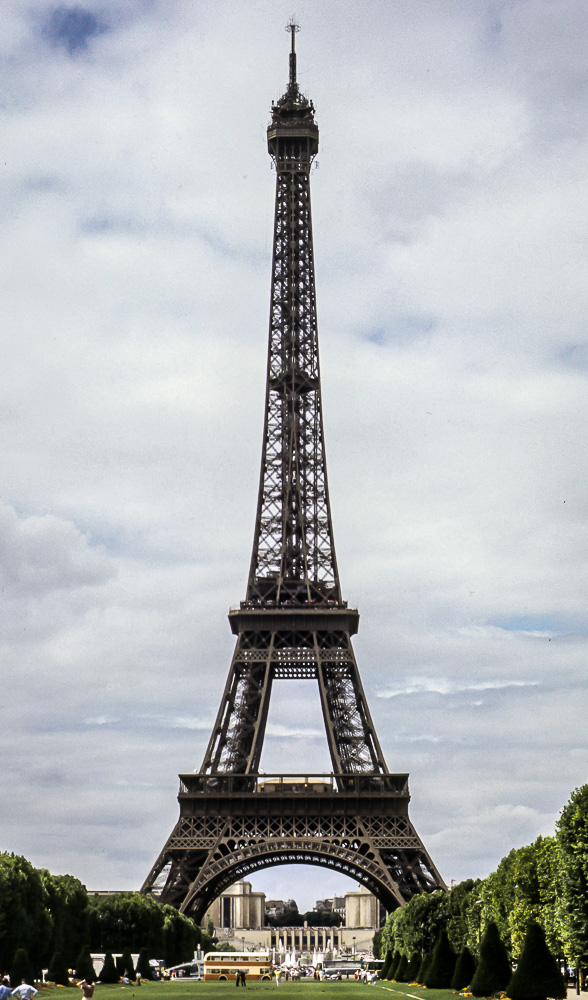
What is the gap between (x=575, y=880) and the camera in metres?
62.6

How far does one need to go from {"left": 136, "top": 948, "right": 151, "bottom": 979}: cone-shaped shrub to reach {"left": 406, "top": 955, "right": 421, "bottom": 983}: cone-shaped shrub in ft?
64.3

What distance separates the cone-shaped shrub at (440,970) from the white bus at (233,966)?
3263 cm

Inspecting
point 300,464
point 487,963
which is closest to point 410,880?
point 300,464

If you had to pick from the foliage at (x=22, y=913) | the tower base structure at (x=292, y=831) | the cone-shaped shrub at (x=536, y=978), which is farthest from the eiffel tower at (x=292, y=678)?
the cone-shaped shrub at (x=536, y=978)

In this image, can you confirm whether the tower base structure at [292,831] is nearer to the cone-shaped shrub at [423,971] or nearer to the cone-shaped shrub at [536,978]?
the cone-shaped shrub at [423,971]

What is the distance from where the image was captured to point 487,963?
6003 centimetres

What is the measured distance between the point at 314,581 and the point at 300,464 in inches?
418

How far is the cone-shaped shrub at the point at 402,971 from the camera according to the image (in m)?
93.3

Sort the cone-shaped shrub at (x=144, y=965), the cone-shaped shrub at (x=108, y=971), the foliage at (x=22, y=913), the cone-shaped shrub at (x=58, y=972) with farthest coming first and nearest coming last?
1. the cone-shaped shrub at (x=144, y=965)
2. the cone-shaped shrub at (x=108, y=971)
3. the cone-shaped shrub at (x=58, y=972)
4. the foliage at (x=22, y=913)

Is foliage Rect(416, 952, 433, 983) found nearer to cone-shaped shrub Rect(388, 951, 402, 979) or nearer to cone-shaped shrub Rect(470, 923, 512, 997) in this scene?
cone-shaped shrub Rect(470, 923, 512, 997)

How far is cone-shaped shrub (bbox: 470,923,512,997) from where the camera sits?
Result: 59531 millimetres

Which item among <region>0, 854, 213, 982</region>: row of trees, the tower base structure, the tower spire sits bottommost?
<region>0, 854, 213, 982</region>: row of trees

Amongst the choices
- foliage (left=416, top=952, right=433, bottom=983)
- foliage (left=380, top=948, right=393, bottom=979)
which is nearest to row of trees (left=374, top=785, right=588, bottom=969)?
foliage (left=416, top=952, right=433, bottom=983)

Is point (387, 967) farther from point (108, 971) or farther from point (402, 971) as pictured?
point (108, 971)
